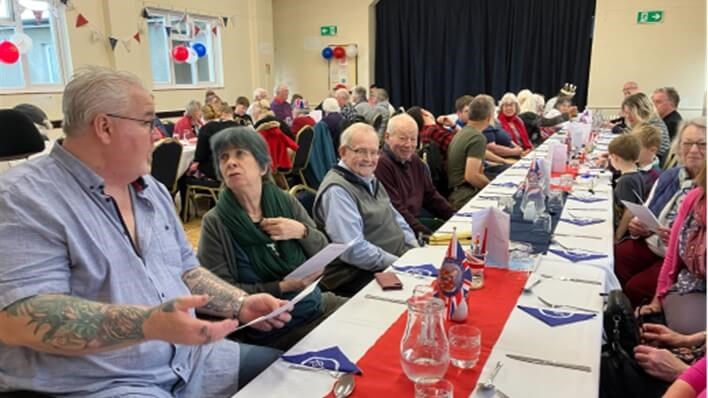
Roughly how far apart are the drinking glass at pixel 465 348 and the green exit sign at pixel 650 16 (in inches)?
377

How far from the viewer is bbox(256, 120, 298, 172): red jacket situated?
17.0ft

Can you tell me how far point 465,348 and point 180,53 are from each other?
27.4ft

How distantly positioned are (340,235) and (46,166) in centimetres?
129

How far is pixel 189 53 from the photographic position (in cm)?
873

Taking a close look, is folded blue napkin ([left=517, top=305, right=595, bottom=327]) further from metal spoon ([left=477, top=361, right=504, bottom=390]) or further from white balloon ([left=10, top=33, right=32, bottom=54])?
white balloon ([left=10, top=33, right=32, bottom=54])

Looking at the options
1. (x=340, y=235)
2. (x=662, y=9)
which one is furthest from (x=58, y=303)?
(x=662, y=9)

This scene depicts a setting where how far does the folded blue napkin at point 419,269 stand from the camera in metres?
1.94

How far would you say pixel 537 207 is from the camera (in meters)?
2.75

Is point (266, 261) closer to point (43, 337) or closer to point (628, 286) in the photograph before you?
point (43, 337)

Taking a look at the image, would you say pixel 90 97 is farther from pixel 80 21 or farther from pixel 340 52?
pixel 340 52

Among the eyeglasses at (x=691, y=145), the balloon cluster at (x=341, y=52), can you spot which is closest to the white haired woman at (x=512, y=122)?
the eyeglasses at (x=691, y=145)

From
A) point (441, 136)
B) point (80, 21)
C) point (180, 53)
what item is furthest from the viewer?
point (180, 53)

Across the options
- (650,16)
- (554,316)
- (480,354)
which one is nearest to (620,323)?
(554,316)

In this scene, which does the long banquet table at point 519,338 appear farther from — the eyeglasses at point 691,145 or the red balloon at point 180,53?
the red balloon at point 180,53
